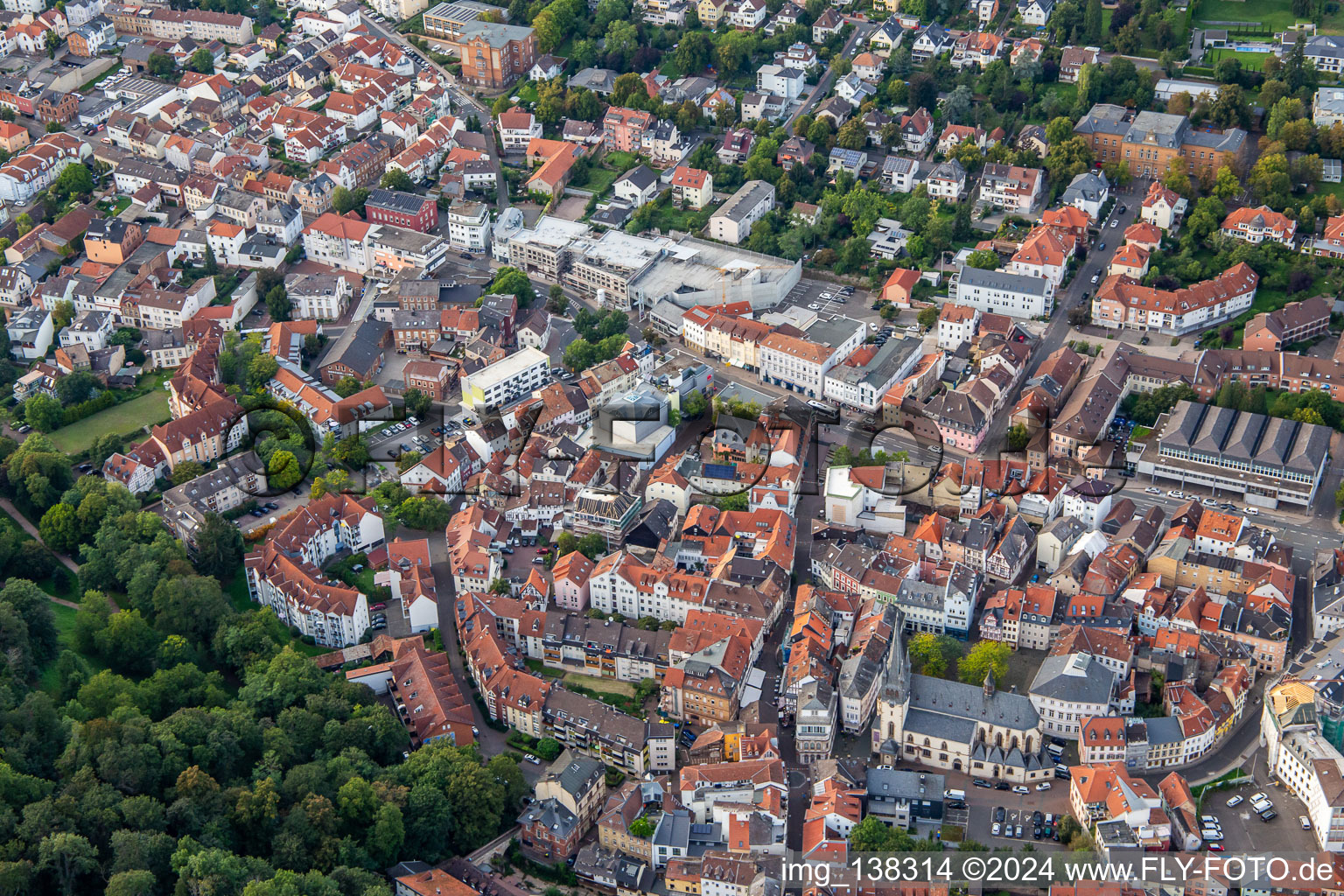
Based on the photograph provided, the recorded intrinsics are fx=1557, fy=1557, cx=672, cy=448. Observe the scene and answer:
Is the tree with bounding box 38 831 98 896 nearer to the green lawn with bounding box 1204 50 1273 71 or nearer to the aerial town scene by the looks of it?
the aerial town scene

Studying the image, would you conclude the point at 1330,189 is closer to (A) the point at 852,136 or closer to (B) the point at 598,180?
(A) the point at 852,136

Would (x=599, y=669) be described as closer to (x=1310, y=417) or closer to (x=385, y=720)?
(x=385, y=720)

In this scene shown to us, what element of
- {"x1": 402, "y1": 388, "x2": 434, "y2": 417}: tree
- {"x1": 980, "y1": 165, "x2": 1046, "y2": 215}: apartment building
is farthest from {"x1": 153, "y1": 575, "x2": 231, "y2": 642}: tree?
{"x1": 980, "y1": 165, "x2": 1046, "y2": 215}: apartment building


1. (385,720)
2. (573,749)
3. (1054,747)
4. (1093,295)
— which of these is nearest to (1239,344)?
(1093,295)

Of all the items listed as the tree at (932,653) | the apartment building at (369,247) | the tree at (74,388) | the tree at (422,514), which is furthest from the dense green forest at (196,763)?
the apartment building at (369,247)

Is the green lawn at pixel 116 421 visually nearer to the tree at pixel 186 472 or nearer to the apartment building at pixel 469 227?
the tree at pixel 186 472

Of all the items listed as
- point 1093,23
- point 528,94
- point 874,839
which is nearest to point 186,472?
point 874,839
